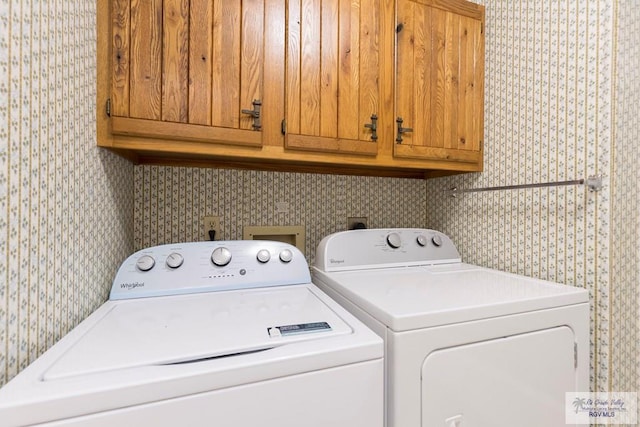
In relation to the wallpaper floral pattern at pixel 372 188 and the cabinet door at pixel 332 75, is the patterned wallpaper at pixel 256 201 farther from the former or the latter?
the cabinet door at pixel 332 75

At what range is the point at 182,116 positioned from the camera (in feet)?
3.16

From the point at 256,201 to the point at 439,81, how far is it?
100 centimetres

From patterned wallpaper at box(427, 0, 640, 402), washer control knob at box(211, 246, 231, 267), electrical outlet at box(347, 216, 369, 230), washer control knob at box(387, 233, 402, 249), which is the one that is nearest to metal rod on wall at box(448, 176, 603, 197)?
patterned wallpaper at box(427, 0, 640, 402)

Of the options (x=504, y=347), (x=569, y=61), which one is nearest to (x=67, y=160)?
(x=504, y=347)

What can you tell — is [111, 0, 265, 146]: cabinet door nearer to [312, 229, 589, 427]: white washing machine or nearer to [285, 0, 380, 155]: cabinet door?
Answer: [285, 0, 380, 155]: cabinet door

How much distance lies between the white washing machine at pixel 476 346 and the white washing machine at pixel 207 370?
0.26ft

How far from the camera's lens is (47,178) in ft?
2.16

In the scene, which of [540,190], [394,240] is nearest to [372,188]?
[394,240]

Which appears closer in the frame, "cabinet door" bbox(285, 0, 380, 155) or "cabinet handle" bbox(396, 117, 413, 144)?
"cabinet door" bbox(285, 0, 380, 155)

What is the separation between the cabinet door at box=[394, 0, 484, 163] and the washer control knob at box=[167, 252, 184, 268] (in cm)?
93

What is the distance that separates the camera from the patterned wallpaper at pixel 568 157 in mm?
947

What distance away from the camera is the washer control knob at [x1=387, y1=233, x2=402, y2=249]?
1357 mm

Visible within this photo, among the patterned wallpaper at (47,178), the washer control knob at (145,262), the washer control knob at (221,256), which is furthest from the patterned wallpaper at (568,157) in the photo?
the patterned wallpaper at (47,178)

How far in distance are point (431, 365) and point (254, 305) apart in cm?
51
